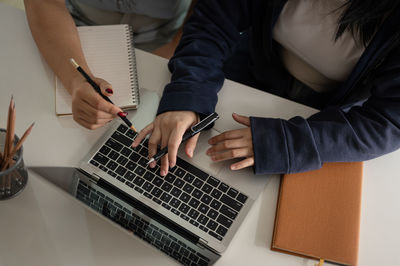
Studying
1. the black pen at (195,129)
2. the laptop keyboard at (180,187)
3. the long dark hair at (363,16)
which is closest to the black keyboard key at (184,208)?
the laptop keyboard at (180,187)

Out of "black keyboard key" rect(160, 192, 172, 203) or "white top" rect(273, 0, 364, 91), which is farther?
"white top" rect(273, 0, 364, 91)

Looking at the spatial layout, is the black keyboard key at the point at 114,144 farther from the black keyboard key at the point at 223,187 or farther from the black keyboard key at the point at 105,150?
the black keyboard key at the point at 223,187

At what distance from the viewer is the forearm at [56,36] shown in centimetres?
70

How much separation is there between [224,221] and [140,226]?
156 mm

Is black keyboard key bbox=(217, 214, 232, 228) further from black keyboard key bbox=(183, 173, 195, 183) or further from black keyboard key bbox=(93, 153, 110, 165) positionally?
black keyboard key bbox=(93, 153, 110, 165)

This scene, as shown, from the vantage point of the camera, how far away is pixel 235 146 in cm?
64

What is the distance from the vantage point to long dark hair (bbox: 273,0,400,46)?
60 cm

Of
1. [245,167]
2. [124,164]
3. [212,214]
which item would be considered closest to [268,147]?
[245,167]

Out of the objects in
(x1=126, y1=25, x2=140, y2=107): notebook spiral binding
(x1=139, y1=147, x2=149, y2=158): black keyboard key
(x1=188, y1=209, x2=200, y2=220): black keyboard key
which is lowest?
(x1=188, y1=209, x2=200, y2=220): black keyboard key

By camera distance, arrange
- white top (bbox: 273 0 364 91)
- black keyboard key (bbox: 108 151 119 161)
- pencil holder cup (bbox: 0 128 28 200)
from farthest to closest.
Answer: white top (bbox: 273 0 364 91), black keyboard key (bbox: 108 151 119 161), pencil holder cup (bbox: 0 128 28 200)

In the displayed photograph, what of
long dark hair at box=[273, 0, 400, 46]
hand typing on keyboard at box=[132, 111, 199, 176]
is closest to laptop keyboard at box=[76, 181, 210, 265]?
hand typing on keyboard at box=[132, 111, 199, 176]

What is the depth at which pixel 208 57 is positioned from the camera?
2.46 ft

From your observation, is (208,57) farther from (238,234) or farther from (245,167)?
(238,234)

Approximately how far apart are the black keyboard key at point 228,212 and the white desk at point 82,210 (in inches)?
1.0
